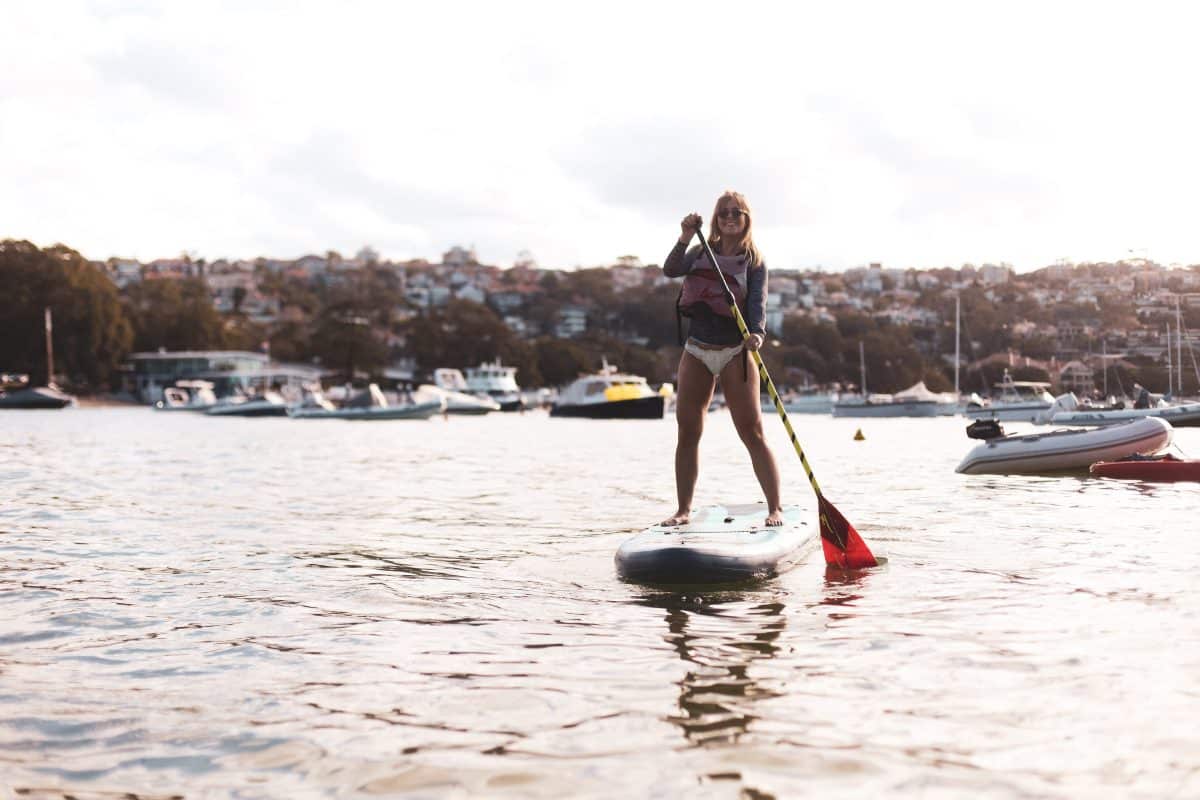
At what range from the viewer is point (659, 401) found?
65.5 metres

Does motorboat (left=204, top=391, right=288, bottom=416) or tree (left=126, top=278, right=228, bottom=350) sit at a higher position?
tree (left=126, top=278, right=228, bottom=350)

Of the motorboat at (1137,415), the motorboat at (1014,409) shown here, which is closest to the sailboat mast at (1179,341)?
the motorboat at (1137,415)

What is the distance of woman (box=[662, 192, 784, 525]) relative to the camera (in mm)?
7809

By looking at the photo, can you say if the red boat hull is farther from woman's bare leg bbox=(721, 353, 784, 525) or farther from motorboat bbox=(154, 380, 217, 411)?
motorboat bbox=(154, 380, 217, 411)

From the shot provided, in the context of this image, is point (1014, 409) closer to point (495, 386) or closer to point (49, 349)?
point (495, 386)

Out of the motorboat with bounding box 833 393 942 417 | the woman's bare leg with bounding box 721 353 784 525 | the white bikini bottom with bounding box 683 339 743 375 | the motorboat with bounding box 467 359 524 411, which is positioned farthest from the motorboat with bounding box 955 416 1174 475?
the motorboat with bounding box 467 359 524 411

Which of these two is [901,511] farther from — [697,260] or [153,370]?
[153,370]

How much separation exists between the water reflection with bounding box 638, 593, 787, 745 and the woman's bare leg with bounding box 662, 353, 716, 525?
1379mm

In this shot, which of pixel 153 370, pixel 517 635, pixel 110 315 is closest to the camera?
pixel 517 635

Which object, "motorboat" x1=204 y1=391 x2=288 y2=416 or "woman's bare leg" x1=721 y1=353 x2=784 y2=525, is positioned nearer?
"woman's bare leg" x1=721 y1=353 x2=784 y2=525

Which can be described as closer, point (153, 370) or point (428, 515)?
point (428, 515)

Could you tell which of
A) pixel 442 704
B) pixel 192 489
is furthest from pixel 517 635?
pixel 192 489

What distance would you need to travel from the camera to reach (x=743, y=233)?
791 centimetres

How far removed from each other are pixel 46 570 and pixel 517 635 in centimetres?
422
